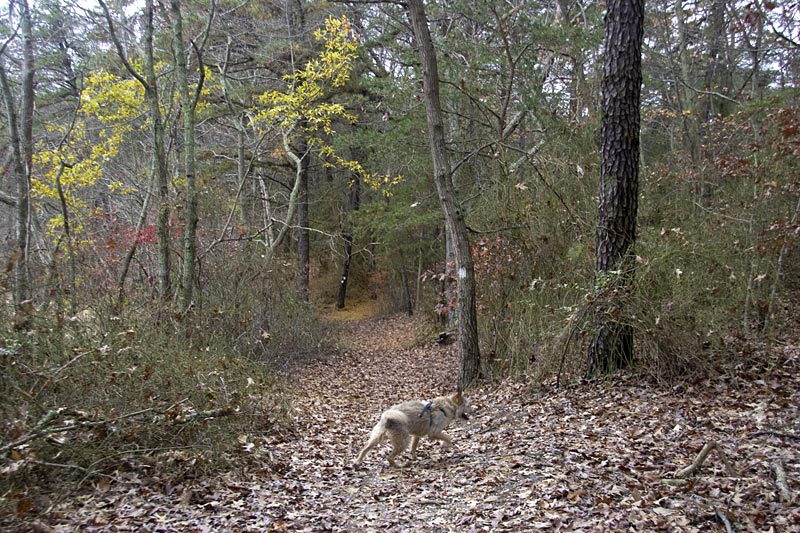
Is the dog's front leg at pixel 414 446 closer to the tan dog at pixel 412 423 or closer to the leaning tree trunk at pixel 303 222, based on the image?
the tan dog at pixel 412 423

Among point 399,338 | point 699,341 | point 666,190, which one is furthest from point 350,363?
point 699,341

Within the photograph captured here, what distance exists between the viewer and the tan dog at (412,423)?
6668 mm

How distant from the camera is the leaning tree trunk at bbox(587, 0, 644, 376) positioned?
7.82 metres

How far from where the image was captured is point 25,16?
9.47 m

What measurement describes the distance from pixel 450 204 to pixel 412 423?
501 centimetres

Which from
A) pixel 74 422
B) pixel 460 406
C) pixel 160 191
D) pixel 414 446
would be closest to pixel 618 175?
pixel 460 406

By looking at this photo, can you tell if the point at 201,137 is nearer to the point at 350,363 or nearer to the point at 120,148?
the point at 120,148

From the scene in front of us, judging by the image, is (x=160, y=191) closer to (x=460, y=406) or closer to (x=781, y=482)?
(x=460, y=406)

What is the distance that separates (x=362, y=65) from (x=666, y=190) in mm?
12511

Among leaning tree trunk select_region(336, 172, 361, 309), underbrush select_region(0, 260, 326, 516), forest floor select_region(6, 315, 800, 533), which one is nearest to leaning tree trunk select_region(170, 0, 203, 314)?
underbrush select_region(0, 260, 326, 516)

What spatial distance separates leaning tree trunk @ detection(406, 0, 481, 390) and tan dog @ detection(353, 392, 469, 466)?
3391mm

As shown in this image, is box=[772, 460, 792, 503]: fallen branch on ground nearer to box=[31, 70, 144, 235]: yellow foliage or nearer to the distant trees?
→ the distant trees

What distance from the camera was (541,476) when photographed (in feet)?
18.1

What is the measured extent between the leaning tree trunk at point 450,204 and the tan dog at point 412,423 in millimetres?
3391
